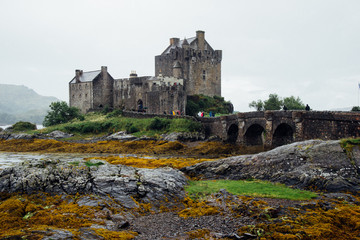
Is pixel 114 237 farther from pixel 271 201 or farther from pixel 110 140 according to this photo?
pixel 110 140

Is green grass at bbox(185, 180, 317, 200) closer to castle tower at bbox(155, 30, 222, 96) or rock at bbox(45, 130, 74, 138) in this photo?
rock at bbox(45, 130, 74, 138)

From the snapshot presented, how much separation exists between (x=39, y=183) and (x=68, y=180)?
1459 millimetres

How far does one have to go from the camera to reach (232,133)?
5441 cm

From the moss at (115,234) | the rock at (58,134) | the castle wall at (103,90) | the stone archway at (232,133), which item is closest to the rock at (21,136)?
the rock at (58,134)

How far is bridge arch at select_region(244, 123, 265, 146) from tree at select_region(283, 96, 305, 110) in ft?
83.7

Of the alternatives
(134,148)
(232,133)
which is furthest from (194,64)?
(134,148)

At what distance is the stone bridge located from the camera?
31.1m

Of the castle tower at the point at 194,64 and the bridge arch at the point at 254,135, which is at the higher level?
the castle tower at the point at 194,64

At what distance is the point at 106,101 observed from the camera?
78438 millimetres

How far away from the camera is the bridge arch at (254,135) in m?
49.1

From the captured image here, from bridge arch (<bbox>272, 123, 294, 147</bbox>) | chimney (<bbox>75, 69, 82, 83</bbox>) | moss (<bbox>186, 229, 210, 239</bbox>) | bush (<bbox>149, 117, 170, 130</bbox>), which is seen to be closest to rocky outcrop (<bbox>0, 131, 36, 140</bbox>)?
bush (<bbox>149, 117, 170, 130</bbox>)

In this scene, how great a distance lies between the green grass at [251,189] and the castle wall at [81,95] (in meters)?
59.4

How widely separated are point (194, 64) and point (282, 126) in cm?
3468

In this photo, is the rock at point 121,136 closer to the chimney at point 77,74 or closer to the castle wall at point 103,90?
the castle wall at point 103,90
